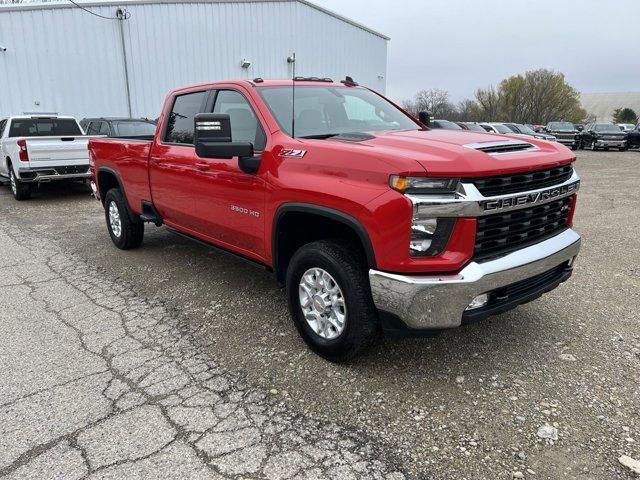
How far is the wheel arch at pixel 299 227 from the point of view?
2906 millimetres

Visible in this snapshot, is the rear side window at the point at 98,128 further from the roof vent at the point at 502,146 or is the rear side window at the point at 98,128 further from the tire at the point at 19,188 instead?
the roof vent at the point at 502,146

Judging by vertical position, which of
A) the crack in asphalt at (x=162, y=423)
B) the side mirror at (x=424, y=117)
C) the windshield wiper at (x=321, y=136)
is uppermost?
the side mirror at (x=424, y=117)

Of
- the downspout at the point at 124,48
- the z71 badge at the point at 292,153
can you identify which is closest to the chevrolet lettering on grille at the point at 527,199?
the z71 badge at the point at 292,153

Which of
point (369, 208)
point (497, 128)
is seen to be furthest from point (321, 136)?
point (497, 128)

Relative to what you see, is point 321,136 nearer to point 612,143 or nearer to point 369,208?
point 369,208

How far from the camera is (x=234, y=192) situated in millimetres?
3977

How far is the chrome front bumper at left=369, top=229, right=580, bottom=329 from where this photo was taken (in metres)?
2.71

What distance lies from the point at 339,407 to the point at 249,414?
0.53 meters

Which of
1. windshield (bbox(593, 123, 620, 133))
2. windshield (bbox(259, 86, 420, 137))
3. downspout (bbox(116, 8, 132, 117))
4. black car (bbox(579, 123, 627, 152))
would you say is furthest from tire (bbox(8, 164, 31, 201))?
windshield (bbox(593, 123, 620, 133))

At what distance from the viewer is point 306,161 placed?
10.8ft

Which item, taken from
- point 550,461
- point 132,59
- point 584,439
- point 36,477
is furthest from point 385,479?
point 132,59

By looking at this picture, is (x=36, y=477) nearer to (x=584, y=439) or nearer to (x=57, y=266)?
(x=584, y=439)

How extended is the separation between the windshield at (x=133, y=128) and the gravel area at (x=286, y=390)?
8829mm

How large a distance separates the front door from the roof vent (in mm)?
1534
